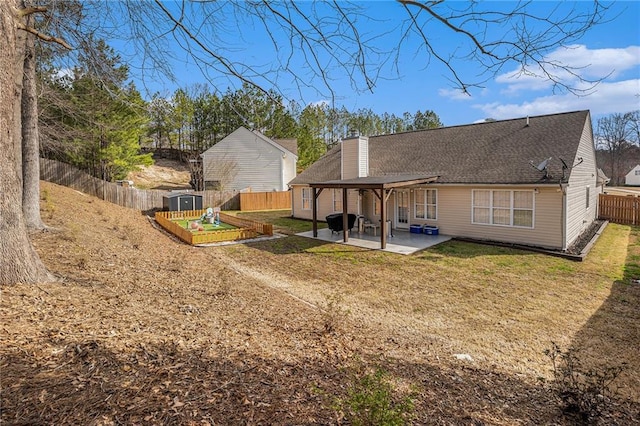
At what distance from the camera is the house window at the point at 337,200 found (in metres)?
18.6

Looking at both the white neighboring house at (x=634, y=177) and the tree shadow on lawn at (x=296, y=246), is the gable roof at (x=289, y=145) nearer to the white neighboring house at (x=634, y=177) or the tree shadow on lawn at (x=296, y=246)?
the tree shadow on lawn at (x=296, y=246)

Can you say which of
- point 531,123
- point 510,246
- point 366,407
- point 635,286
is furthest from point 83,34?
point 531,123

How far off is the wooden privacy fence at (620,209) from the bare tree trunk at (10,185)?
77.4ft

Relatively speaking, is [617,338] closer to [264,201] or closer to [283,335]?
[283,335]

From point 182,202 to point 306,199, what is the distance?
9.02m

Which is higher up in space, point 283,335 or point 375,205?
point 375,205

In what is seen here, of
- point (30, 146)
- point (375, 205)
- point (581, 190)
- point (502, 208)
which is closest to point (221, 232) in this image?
point (30, 146)

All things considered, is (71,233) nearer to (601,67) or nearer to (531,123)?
(601,67)

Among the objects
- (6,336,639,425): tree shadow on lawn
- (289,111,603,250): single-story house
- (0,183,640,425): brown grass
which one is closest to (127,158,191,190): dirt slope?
(289,111,603,250): single-story house

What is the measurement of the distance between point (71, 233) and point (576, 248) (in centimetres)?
1569

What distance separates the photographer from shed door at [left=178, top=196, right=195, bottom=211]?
23364mm

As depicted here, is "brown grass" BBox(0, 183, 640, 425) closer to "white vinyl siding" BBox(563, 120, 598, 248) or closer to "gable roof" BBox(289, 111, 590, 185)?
"white vinyl siding" BBox(563, 120, 598, 248)

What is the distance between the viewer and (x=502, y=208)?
1305 cm

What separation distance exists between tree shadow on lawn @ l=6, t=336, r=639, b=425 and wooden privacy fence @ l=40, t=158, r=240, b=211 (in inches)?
877
